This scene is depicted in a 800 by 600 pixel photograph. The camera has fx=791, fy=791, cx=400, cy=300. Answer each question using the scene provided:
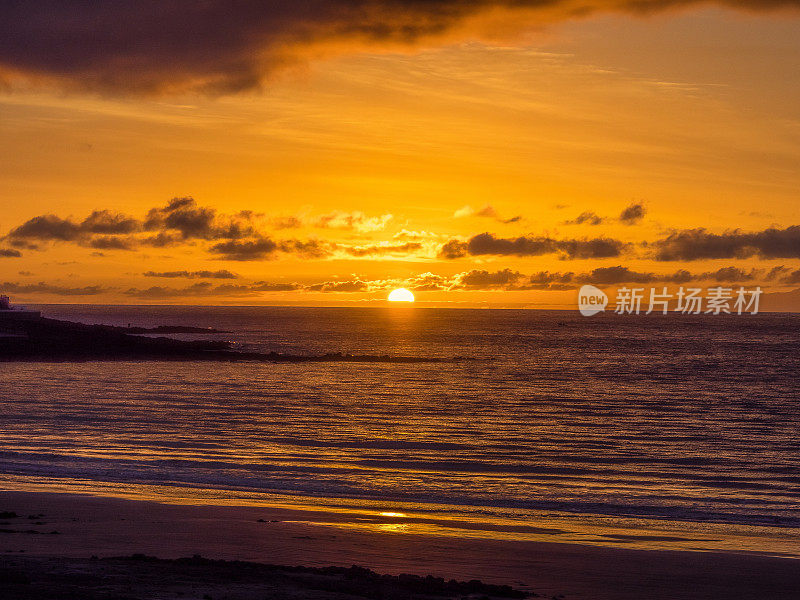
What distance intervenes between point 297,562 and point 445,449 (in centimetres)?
1977

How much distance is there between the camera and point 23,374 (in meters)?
69.2

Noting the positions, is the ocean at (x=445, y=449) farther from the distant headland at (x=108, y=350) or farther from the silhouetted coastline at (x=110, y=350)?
the silhouetted coastline at (x=110, y=350)

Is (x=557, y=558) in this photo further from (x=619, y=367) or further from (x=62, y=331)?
(x=62, y=331)

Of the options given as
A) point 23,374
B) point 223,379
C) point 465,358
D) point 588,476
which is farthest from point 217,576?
point 465,358

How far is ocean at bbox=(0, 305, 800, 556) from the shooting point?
22.7 meters

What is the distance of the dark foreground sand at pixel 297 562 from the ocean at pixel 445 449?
1.78m

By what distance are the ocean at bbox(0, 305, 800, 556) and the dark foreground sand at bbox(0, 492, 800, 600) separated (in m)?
1.78

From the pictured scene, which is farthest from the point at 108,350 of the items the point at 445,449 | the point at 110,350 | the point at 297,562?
the point at 297,562

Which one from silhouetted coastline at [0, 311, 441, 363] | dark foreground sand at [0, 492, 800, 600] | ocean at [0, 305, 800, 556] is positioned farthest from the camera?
silhouetted coastline at [0, 311, 441, 363]

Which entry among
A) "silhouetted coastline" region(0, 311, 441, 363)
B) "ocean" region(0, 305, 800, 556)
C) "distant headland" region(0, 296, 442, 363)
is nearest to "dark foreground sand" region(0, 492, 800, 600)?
"ocean" region(0, 305, 800, 556)

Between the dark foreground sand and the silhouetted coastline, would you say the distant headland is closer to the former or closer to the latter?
the silhouetted coastline

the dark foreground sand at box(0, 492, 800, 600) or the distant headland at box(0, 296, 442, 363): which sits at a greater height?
the distant headland at box(0, 296, 442, 363)

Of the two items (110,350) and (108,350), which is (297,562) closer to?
(108,350)

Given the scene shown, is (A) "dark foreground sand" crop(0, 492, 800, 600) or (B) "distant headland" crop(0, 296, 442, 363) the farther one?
(B) "distant headland" crop(0, 296, 442, 363)
